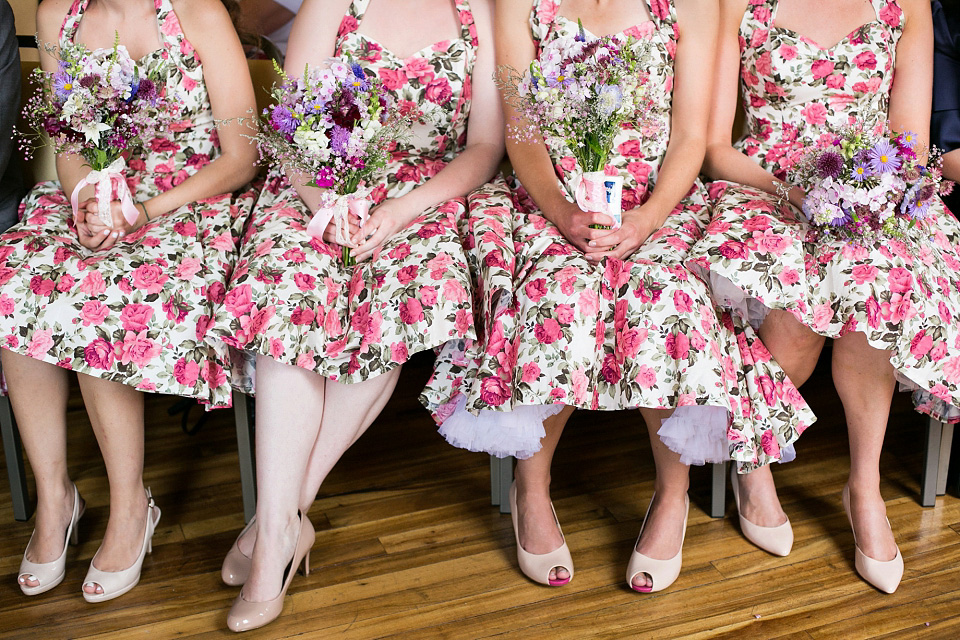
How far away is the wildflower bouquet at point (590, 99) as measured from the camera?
1.80 meters

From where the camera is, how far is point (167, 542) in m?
2.13

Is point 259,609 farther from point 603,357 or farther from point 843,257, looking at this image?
point 843,257

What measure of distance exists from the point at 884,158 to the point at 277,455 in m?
1.43

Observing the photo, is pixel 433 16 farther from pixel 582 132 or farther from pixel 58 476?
pixel 58 476

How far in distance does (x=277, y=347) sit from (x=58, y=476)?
65 centimetres

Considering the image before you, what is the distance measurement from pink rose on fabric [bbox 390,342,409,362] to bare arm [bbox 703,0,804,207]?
1027 mm

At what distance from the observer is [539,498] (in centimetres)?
205

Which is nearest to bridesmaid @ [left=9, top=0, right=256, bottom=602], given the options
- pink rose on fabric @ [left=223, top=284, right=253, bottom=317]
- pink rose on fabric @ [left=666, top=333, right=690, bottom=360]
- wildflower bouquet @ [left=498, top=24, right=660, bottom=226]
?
pink rose on fabric @ [left=223, top=284, right=253, bottom=317]

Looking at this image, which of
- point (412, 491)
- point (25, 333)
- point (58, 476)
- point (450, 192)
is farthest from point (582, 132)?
point (58, 476)

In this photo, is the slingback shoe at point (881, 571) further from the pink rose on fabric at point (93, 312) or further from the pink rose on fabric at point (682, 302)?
the pink rose on fabric at point (93, 312)

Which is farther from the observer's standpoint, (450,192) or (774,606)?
(450,192)

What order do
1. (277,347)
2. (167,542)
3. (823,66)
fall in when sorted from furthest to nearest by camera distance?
(823,66) → (167,542) → (277,347)

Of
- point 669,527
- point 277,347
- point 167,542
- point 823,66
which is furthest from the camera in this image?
point 823,66

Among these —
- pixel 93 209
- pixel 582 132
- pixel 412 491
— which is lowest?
pixel 412 491
